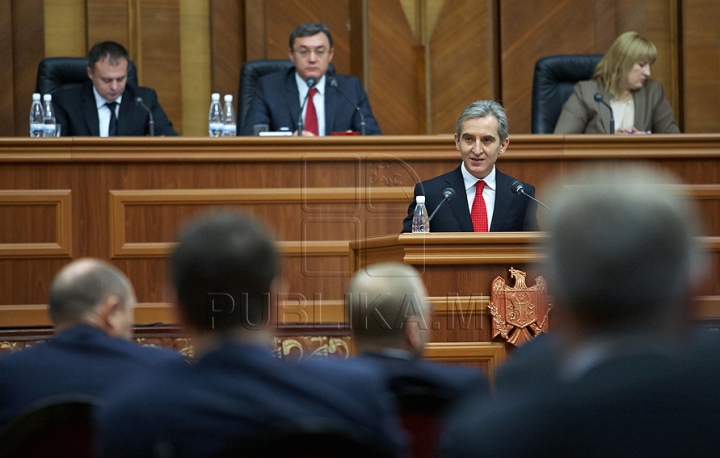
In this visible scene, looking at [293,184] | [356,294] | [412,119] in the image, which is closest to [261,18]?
[412,119]

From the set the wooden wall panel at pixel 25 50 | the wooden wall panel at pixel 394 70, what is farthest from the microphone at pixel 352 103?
the wooden wall panel at pixel 25 50

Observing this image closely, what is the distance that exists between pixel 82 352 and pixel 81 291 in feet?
0.63

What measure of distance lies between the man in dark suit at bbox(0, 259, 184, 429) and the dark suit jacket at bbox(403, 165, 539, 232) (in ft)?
8.49

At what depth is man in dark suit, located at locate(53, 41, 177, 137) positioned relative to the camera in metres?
5.72

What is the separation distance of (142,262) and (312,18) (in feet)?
10.2

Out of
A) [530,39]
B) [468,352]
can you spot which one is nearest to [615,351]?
[468,352]

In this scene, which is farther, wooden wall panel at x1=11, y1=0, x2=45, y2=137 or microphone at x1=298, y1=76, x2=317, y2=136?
wooden wall panel at x1=11, y1=0, x2=45, y2=137

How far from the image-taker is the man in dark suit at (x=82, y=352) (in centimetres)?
172

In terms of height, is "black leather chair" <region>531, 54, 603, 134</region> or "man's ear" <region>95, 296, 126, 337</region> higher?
"black leather chair" <region>531, 54, 603, 134</region>

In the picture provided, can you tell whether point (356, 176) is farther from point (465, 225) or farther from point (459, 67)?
point (459, 67)

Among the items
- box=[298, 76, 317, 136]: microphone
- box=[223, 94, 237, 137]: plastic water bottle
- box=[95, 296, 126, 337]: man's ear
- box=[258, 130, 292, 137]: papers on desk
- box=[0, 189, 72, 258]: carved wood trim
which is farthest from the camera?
box=[223, 94, 237, 137]: plastic water bottle

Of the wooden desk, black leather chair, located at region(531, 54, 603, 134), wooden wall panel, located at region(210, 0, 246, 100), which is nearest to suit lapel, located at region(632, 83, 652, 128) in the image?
black leather chair, located at region(531, 54, 603, 134)

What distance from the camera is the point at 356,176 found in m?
5.05

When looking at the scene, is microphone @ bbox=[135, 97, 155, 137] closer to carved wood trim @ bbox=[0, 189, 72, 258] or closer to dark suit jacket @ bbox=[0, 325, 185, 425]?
carved wood trim @ bbox=[0, 189, 72, 258]
